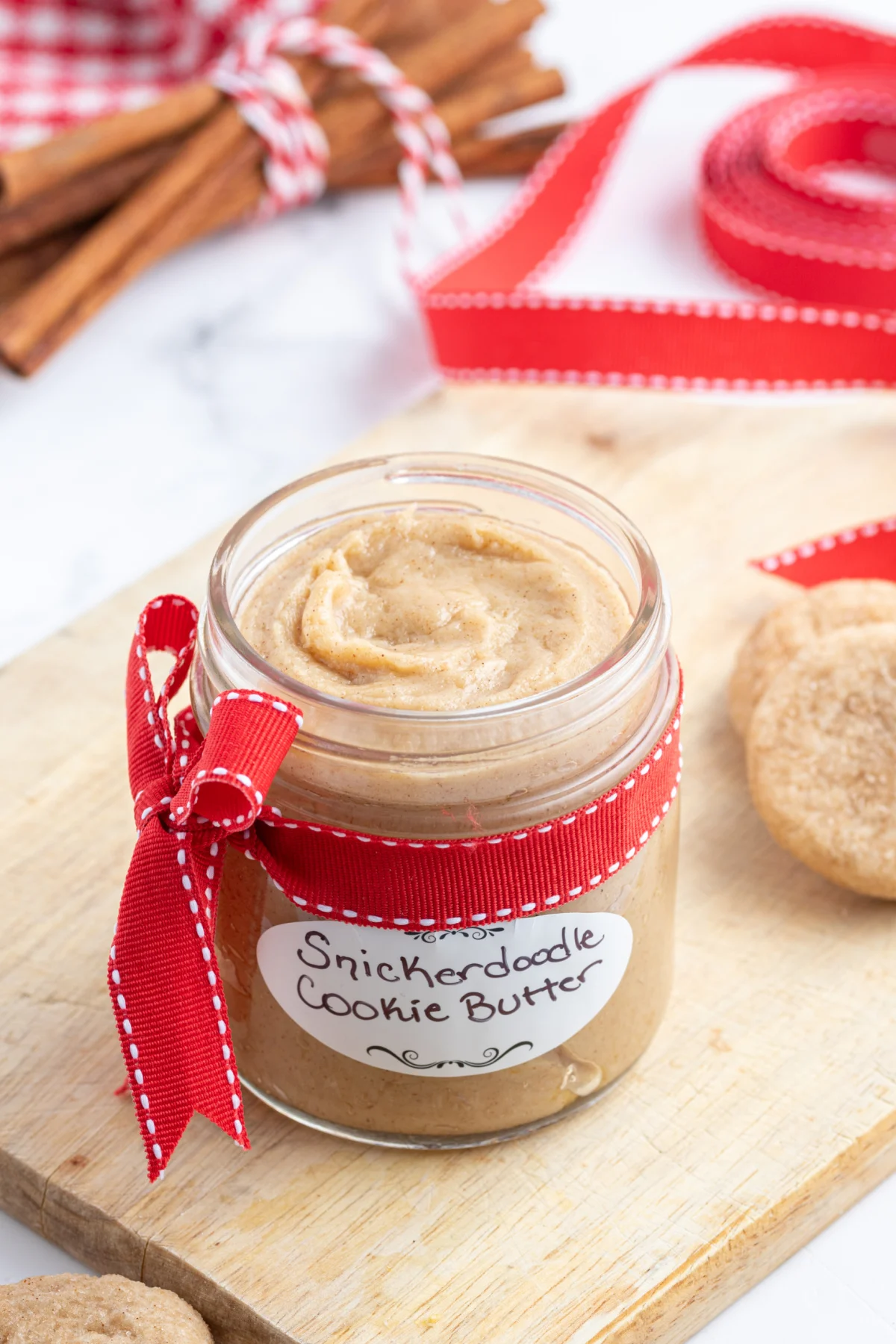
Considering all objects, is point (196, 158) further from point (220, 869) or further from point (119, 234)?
point (220, 869)

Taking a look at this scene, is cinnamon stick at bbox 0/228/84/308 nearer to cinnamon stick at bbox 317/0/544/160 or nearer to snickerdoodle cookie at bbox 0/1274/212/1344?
cinnamon stick at bbox 317/0/544/160

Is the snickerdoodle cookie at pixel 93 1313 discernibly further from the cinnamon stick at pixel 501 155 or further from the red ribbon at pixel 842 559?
the cinnamon stick at pixel 501 155

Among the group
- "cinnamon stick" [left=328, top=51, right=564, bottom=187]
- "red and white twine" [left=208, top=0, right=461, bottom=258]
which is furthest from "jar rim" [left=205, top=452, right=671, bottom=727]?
"cinnamon stick" [left=328, top=51, right=564, bottom=187]

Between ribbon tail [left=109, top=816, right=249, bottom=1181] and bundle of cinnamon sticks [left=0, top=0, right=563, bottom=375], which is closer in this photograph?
ribbon tail [left=109, top=816, right=249, bottom=1181]

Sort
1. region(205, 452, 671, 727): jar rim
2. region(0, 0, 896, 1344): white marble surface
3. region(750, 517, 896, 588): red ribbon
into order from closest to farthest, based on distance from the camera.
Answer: region(205, 452, 671, 727): jar rim → region(750, 517, 896, 588): red ribbon → region(0, 0, 896, 1344): white marble surface

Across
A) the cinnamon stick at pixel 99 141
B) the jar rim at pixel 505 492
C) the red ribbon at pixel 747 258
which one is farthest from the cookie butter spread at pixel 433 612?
the cinnamon stick at pixel 99 141

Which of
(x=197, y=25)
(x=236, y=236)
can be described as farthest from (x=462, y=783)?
(x=197, y=25)

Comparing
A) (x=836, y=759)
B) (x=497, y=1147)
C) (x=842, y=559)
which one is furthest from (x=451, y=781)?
(x=842, y=559)
